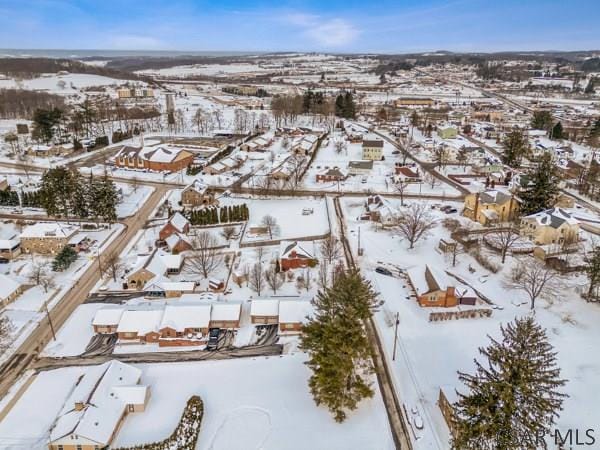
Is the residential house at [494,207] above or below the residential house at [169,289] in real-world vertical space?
above

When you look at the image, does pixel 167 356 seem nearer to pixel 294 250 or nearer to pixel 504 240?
pixel 294 250

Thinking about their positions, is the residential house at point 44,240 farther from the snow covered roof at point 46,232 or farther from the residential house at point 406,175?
the residential house at point 406,175

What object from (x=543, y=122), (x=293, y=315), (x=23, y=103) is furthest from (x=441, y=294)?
(x=23, y=103)

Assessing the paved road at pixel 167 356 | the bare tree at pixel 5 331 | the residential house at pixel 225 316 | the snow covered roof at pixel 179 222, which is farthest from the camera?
the snow covered roof at pixel 179 222

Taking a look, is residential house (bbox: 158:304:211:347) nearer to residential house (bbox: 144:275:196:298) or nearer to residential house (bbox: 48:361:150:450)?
residential house (bbox: 48:361:150:450)

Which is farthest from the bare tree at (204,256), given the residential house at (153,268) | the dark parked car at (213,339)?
the dark parked car at (213,339)

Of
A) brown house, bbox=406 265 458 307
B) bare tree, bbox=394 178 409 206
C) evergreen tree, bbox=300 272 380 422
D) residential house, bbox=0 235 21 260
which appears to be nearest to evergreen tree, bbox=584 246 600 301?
brown house, bbox=406 265 458 307
